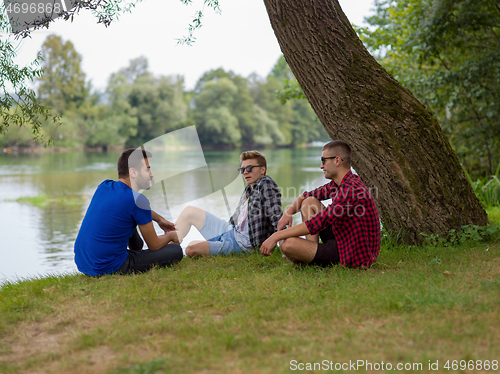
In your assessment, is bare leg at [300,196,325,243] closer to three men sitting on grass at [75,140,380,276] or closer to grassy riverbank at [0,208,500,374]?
three men sitting on grass at [75,140,380,276]

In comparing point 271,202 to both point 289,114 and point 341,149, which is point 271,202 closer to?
point 341,149

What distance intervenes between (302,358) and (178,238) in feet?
9.06

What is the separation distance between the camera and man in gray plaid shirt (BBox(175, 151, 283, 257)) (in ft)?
16.6

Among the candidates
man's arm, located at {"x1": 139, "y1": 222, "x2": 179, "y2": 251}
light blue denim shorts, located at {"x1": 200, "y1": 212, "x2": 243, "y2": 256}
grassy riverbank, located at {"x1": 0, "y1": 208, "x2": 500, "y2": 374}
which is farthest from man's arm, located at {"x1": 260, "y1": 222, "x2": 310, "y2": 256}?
light blue denim shorts, located at {"x1": 200, "y1": 212, "x2": 243, "y2": 256}

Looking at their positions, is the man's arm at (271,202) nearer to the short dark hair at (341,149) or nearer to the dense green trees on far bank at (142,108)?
the short dark hair at (341,149)

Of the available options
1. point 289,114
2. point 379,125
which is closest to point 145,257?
point 379,125

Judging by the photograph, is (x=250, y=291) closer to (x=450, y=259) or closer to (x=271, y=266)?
(x=271, y=266)

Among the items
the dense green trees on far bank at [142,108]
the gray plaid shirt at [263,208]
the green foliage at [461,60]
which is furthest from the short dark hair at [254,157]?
the dense green trees on far bank at [142,108]

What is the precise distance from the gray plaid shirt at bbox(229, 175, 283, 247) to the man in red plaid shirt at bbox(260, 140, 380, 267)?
523 mm

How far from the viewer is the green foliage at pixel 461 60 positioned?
31.4ft

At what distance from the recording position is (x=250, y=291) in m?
3.79

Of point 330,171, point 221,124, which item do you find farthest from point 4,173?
point 221,124

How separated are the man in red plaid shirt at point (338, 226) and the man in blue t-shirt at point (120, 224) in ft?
4.15

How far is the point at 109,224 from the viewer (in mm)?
4242
